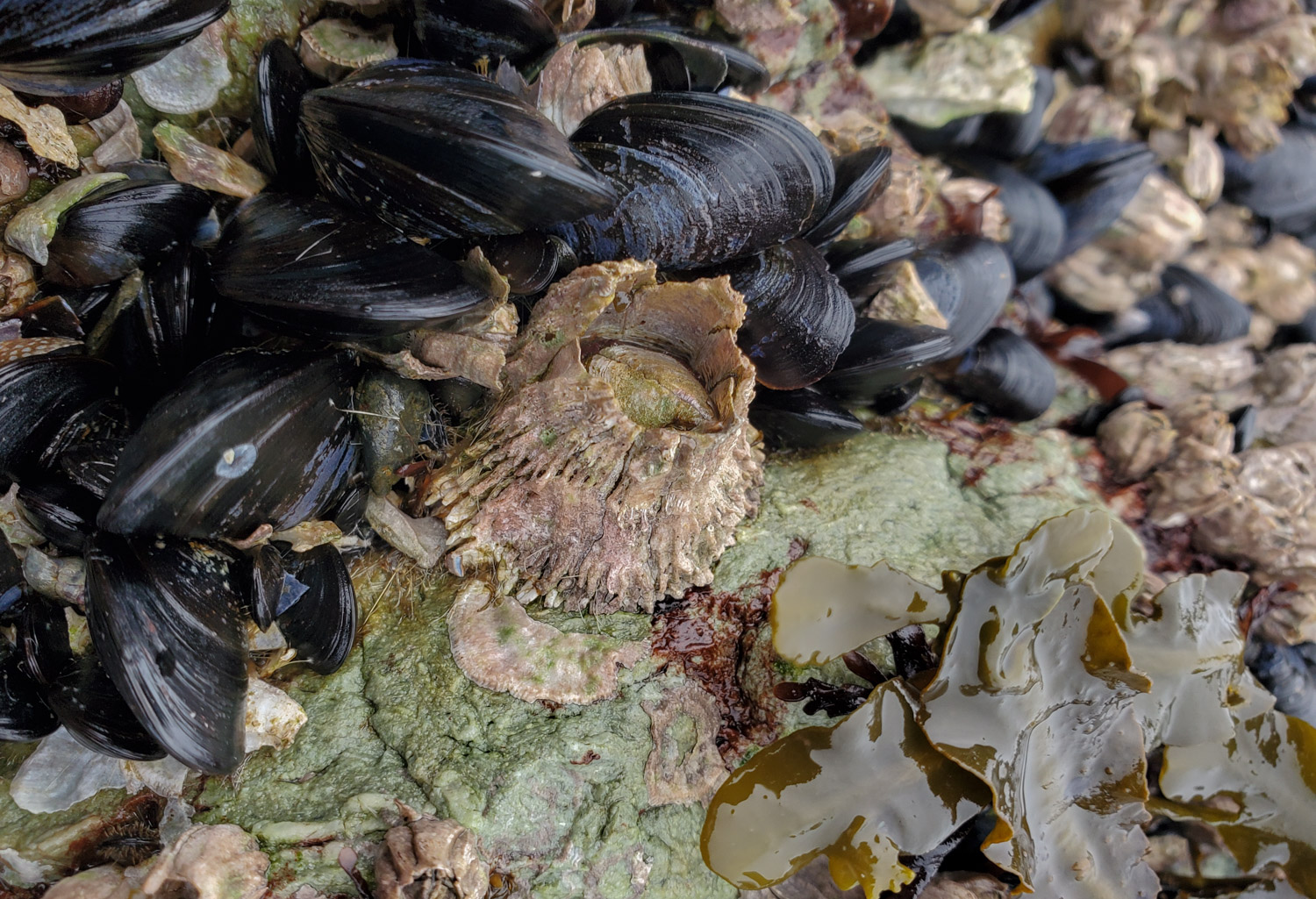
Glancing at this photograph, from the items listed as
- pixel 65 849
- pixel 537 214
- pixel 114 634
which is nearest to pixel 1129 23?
pixel 537 214

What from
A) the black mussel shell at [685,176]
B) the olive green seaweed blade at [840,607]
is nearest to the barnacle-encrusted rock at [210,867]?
the olive green seaweed blade at [840,607]

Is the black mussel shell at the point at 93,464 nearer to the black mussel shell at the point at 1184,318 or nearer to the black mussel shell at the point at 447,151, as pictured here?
the black mussel shell at the point at 447,151

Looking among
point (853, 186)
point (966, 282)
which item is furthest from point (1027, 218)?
point (853, 186)

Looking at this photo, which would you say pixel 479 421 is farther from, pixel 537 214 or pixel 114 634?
pixel 114 634

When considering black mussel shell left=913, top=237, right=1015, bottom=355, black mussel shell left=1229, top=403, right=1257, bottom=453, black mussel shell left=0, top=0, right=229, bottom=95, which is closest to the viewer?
black mussel shell left=0, top=0, right=229, bottom=95

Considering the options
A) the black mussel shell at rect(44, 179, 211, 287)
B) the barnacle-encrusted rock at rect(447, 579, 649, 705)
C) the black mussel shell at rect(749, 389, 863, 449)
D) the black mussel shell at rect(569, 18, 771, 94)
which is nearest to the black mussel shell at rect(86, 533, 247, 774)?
the barnacle-encrusted rock at rect(447, 579, 649, 705)

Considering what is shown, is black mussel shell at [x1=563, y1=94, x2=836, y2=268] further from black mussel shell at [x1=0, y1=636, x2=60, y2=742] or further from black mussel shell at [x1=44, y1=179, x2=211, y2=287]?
black mussel shell at [x1=0, y1=636, x2=60, y2=742]
